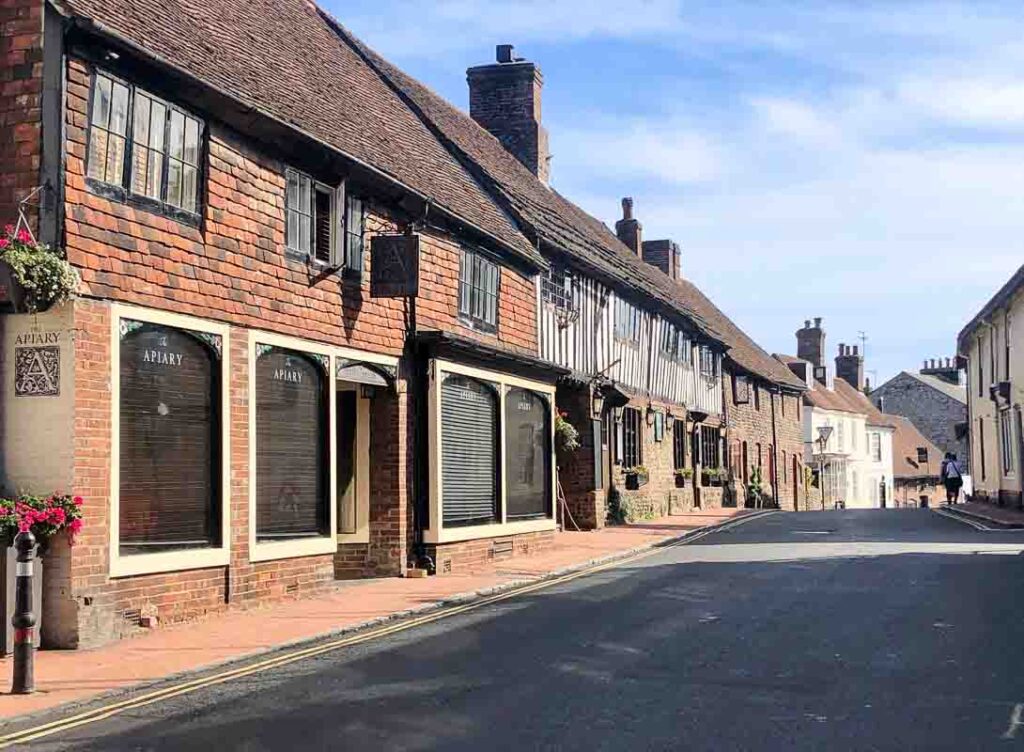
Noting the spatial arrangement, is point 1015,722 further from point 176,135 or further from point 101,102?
point 176,135

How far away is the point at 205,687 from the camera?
915 cm

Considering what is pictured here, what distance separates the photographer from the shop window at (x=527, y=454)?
68.5 ft

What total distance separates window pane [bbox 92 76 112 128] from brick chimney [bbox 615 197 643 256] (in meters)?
33.4

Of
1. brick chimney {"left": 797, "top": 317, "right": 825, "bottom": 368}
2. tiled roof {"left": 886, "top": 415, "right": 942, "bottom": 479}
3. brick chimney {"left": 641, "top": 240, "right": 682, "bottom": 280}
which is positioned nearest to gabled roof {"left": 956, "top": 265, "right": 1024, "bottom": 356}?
brick chimney {"left": 641, "top": 240, "right": 682, "bottom": 280}

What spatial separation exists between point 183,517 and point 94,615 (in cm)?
174

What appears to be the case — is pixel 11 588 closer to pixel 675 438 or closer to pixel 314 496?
pixel 314 496

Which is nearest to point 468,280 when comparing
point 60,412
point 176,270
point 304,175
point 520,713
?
point 304,175

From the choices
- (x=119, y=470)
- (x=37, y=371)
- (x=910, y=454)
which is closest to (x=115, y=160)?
(x=37, y=371)

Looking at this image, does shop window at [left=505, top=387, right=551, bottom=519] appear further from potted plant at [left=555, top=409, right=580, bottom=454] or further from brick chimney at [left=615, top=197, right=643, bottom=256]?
brick chimney at [left=615, top=197, right=643, bottom=256]

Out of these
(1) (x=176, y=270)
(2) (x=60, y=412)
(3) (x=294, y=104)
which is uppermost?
(3) (x=294, y=104)

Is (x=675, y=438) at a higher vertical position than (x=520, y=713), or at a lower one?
higher

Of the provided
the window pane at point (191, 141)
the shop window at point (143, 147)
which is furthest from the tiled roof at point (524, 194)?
the shop window at point (143, 147)

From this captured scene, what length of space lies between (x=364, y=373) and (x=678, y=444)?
905 inches

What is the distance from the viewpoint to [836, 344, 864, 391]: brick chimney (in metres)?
85.3
